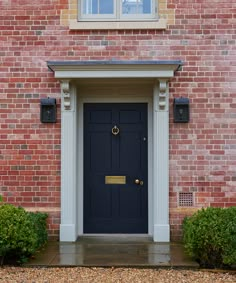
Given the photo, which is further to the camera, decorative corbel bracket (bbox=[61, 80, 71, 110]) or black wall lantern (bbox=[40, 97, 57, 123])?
black wall lantern (bbox=[40, 97, 57, 123])

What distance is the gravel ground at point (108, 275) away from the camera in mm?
5147

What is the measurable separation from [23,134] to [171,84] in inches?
106

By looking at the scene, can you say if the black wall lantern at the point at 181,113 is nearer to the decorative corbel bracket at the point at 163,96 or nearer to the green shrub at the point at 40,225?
the decorative corbel bracket at the point at 163,96

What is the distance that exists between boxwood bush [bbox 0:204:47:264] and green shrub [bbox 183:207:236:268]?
2.16 metres

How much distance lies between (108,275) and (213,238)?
1429mm

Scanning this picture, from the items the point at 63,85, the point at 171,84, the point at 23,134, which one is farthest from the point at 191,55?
the point at 23,134

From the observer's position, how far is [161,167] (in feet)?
23.2

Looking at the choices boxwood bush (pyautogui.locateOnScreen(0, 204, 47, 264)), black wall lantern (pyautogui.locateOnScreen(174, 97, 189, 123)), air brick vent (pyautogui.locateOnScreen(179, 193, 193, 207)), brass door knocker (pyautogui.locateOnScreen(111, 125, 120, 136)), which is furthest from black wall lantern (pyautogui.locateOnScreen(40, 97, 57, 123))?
air brick vent (pyautogui.locateOnScreen(179, 193, 193, 207))

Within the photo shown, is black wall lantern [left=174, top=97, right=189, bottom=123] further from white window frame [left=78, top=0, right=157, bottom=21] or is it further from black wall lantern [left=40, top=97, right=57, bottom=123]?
black wall lantern [left=40, top=97, right=57, bottom=123]

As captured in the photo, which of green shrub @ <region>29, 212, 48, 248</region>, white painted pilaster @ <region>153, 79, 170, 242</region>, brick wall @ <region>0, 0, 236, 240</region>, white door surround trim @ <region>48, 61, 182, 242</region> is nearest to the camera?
green shrub @ <region>29, 212, 48, 248</region>

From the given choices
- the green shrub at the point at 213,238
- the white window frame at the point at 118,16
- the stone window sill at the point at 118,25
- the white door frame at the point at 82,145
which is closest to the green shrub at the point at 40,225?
the white door frame at the point at 82,145

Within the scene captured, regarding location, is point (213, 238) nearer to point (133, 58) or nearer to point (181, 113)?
point (181, 113)

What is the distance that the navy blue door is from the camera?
24.7 ft

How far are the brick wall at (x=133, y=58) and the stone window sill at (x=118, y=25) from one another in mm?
77
